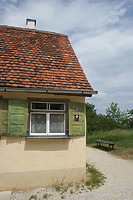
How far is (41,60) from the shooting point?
6859 mm

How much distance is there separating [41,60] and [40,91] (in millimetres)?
2052

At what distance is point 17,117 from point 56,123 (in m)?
1.45

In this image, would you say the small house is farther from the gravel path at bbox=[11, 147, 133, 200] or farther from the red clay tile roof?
the gravel path at bbox=[11, 147, 133, 200]

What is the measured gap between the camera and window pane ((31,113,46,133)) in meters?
5.66

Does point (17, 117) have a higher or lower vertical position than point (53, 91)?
lower

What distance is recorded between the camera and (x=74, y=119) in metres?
5.78

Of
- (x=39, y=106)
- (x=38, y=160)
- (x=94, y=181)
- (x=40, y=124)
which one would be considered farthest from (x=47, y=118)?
(x=94, y=181)

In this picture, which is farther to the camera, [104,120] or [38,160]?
[104,120]

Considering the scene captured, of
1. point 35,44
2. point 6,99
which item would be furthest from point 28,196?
point 35,44

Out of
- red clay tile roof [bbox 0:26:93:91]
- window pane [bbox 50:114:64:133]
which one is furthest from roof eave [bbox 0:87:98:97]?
window pane [bbox 50:114:64:133]

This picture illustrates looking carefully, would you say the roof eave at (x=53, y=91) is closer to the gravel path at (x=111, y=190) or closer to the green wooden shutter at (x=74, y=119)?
the green wooden shutter at (x=74, y=119)

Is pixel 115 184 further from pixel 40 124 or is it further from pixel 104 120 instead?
pixel 104 120

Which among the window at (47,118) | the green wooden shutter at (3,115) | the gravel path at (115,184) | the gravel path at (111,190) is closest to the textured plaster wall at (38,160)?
the green wooden shutter at (3,115)

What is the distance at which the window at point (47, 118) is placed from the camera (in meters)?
5.68
